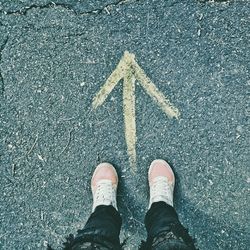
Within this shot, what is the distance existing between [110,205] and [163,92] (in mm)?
849

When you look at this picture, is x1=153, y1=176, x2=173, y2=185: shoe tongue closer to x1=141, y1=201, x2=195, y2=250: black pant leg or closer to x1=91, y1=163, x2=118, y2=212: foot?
x1=141, y1=201, x2=195, y2=250: black pant leg

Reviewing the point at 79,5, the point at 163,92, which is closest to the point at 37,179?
the point at 163,92

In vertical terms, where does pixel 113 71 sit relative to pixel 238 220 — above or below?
above

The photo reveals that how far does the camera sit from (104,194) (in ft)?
8.97

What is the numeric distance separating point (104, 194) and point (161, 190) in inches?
15.1

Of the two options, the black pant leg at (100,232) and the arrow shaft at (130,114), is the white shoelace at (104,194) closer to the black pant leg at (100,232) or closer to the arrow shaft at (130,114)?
the black pant leg at (100,232)

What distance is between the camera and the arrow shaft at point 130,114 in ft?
9.29

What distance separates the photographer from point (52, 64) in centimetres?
289

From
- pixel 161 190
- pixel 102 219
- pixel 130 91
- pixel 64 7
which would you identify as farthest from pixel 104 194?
pixel 64 7

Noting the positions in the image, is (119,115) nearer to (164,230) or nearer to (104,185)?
(104,185)

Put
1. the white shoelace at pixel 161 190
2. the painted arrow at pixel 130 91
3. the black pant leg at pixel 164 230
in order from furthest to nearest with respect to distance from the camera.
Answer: the painted arrow at pixel 130 91 → the white shoelace at pixel 161 190 → the black pant leg at pixel 164 230

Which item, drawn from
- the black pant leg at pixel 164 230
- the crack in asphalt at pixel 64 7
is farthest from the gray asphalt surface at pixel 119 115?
the black pant leg at pixel 164 230

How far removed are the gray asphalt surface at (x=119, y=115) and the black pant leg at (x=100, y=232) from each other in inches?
9.0

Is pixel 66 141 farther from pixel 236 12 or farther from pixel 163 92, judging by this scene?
pixel 236 12
